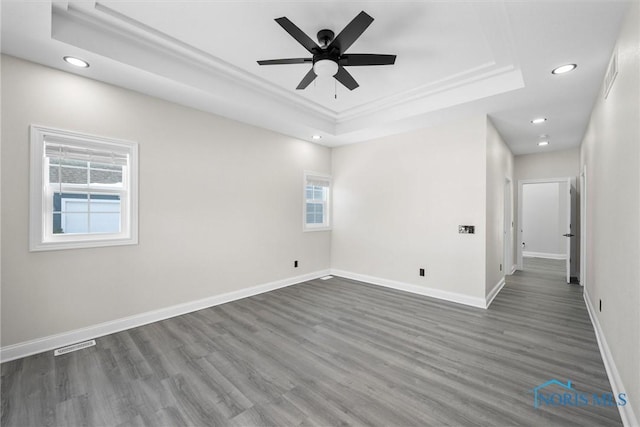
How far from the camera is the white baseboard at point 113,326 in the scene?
2463 mm

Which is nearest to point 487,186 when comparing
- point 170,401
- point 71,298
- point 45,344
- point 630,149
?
point 630,149

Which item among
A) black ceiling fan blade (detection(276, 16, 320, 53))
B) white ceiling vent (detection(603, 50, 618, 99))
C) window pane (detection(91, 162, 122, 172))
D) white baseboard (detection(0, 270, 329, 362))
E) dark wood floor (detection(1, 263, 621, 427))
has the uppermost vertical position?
black ceiling fan blade (detection(276, 16, 320, 53))

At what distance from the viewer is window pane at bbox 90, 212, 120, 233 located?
2967mm

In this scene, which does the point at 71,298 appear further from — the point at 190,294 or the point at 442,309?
the point at 442,309

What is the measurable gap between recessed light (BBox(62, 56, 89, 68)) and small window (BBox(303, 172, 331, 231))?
3373mm

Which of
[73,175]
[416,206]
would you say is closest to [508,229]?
[416,206]

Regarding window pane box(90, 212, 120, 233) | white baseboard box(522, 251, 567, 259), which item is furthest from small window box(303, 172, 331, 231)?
white baseboard box(522, 251, 567, 259)

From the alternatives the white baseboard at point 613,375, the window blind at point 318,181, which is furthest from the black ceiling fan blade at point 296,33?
the white baseboard at point 613,375

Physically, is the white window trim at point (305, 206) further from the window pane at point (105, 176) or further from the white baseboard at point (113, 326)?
the window pane at point (105, 176)

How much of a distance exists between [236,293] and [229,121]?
2.62m

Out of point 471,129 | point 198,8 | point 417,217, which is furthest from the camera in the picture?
point 417,217

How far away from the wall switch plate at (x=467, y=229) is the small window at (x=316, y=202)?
8.48 feet

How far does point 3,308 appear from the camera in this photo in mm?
2393

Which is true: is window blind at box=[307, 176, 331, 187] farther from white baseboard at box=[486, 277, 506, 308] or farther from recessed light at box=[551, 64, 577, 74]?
recessed light at box=[551, 64, 577, 74]
